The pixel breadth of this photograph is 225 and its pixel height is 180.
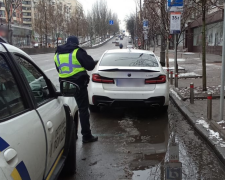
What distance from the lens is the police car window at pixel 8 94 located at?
2130 millimetres

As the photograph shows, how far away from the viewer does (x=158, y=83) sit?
6.23 meters

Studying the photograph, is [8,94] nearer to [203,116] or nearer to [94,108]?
[94,108]

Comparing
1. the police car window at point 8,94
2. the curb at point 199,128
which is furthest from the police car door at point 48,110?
the curb at point 199,128

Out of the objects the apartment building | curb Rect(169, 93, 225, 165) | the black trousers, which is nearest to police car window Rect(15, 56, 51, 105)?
the black trousers

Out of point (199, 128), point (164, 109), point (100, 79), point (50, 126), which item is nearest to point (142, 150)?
point (199, 128)

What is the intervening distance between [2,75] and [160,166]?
2.72 metres

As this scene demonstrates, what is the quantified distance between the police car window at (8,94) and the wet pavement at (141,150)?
167cm

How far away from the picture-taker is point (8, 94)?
226 cm

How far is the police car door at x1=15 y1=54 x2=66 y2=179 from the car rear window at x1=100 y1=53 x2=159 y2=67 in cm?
344

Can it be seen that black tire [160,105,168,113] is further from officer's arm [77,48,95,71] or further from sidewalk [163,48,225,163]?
officer's arm [77,48,95,71]

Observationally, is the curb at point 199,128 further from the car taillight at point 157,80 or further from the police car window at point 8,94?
the police car window at point 8,94

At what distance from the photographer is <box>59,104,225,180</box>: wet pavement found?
3.87m

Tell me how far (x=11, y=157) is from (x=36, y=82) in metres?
1.45

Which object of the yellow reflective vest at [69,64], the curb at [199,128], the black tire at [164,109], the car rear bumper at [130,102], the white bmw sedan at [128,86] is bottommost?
the curb at [199,128]
